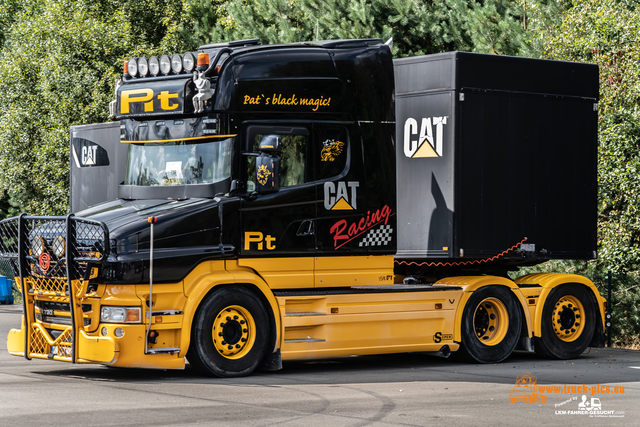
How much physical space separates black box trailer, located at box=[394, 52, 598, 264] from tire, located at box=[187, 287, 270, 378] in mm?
2810

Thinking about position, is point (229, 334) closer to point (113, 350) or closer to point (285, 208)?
point (113, 350)

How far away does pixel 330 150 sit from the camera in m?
12.3

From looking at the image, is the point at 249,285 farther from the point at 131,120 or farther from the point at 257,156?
the point at 131,120

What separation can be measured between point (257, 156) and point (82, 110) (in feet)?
53.9

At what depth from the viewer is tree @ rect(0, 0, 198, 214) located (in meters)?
26.9

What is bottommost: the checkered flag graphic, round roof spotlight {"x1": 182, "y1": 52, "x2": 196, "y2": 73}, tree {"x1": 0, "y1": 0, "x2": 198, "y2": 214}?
the checkered flag graphic

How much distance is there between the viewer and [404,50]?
27766 millimetres

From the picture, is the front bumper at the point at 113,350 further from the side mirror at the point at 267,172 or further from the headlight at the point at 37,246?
the side mirror at the point at 267,172

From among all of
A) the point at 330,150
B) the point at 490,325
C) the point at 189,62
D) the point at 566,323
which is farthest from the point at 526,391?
the point at 189,62

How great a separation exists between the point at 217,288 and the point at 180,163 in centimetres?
159

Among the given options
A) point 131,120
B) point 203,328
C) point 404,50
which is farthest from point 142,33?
point 203,328

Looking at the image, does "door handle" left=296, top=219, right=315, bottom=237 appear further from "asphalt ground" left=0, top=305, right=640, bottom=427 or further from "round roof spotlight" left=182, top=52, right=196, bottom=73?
"round roof spotlight" left=182, top=52, right=196, bottom=73

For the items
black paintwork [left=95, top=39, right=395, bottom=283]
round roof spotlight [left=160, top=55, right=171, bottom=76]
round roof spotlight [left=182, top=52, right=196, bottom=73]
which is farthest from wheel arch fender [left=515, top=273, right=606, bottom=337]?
round roof spotlight [left=160, top=55, right=171, bottom=76]

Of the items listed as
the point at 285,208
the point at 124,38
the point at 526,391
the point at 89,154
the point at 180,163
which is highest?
the point at 124,38
